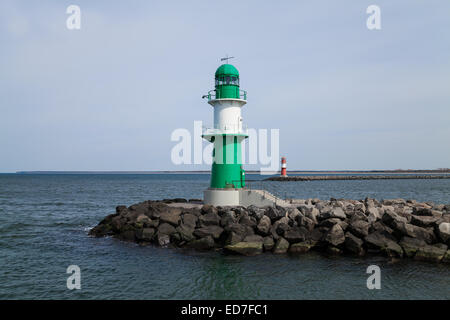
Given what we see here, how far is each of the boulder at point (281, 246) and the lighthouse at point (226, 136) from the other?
5564mm

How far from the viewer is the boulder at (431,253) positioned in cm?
1318

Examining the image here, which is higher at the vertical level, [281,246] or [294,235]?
[294,235]

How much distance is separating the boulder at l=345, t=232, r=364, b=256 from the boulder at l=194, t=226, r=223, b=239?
18.3 feet

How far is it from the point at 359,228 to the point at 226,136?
895 centimetres

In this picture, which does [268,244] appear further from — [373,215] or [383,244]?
[373,215]

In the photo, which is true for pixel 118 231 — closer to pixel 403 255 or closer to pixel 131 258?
pixel 131 258

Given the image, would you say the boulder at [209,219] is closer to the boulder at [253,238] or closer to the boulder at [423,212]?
the boulder at [253,238]

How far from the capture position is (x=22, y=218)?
2636cm

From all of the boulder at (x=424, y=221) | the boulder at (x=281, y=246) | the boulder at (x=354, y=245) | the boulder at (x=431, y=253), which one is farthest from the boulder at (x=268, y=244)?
the boulder at (x=424, y=221)

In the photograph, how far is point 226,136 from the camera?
2016 cm

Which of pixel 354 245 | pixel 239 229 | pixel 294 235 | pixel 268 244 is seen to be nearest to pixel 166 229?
pixel 239 229
